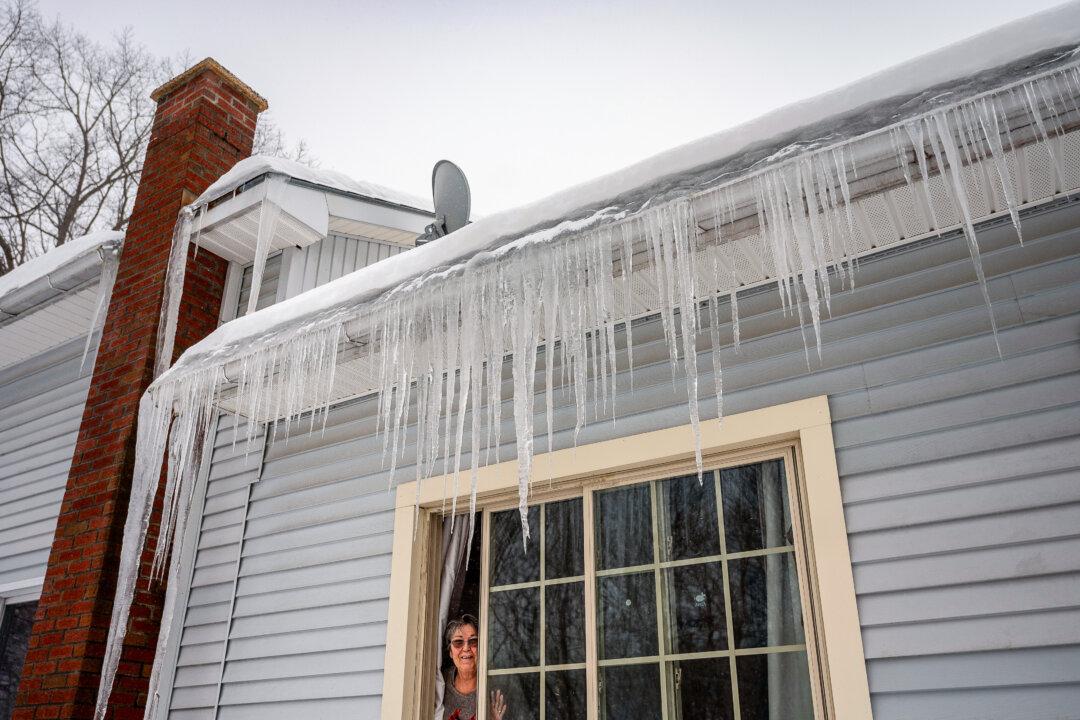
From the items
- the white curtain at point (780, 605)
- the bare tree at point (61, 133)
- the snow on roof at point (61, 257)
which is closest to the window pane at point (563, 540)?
the white curtain at point (780, 605)

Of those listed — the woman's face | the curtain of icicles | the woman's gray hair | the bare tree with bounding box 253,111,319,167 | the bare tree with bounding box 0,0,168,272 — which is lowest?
the woman's face

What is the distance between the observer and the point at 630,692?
2.91 meters

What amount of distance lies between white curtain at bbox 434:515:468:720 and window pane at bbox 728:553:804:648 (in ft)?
4.29

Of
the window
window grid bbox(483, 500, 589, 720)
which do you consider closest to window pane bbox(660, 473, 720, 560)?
the window

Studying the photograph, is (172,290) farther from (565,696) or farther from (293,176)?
(565,696)

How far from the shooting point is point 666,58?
9.81 meters

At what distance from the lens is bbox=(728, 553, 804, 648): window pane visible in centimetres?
269

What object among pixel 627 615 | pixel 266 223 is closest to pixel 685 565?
pixel 627 615

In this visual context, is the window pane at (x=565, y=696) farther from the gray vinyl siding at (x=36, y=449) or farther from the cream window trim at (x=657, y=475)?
the gray vinyl siding at (x=36, y=449)

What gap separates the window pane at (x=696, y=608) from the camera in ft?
9.21

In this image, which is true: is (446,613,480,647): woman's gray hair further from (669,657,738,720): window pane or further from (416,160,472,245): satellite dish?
(416,160,472,245): satellite dish

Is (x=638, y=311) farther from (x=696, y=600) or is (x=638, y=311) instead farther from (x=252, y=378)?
(x=252, y=378)

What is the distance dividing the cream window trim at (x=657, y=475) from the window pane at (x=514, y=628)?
1.19ft

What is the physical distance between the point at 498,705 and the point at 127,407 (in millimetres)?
2819
